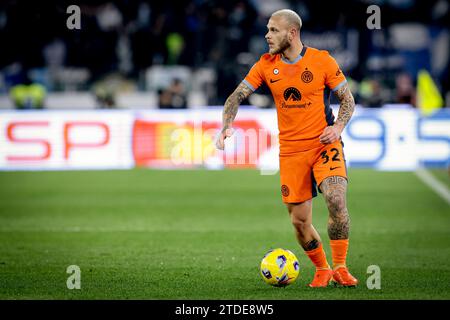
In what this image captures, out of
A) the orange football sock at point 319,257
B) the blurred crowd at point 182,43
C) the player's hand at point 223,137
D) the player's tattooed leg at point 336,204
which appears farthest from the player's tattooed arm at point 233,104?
the blurred crowd at point 182,43

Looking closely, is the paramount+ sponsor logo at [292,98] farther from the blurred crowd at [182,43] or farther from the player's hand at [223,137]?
the blurred crowd at [182,43]

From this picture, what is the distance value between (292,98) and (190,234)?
4091mm

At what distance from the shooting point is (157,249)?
10.7 meters

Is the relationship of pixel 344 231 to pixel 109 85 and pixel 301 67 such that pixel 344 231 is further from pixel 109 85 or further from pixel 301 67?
pixel 109 85

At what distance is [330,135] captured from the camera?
25.8 feet

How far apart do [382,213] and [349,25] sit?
33.6 ft

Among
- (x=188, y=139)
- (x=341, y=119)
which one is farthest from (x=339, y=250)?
(x=188, y=139)

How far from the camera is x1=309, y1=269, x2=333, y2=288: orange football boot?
8229 millimetres

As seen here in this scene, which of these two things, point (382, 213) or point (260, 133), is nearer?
point (382, 213)

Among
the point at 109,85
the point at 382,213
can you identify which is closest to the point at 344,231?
the point at 382,213

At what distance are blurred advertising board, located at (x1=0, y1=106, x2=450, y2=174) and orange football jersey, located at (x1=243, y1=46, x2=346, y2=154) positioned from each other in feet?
36.2

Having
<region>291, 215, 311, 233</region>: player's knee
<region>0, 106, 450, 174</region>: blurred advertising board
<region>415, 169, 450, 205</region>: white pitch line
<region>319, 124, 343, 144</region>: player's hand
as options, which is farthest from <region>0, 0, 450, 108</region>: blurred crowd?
<region>319, 124, 343, 144</region>: player's hand

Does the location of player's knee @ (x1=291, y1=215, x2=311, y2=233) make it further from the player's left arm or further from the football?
the player's left arm

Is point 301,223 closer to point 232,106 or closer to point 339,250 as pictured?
point 339,250
